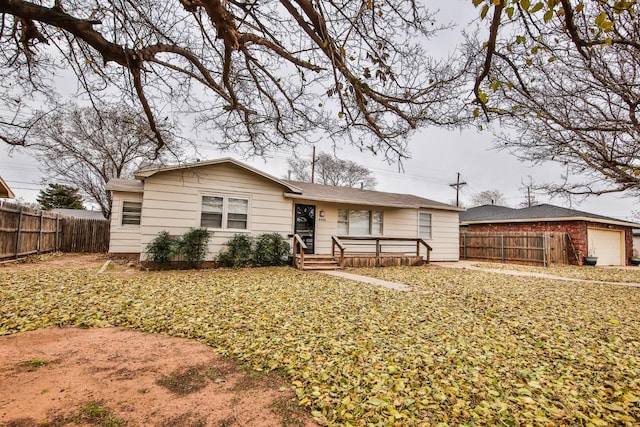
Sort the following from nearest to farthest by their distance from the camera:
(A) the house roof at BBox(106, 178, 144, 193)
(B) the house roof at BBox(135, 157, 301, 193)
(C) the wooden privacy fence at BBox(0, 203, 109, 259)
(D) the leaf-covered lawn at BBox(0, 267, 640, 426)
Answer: (D) the leaf-covered lawn at BBox(0, 267, 640, 426), (B) the house roof at BBox(135, 157, 301, 193), (C) the wooden privacy fence at BBox(0, 203, 109, 259), (A) the house roof at BBox(106, 178, 144, 193)

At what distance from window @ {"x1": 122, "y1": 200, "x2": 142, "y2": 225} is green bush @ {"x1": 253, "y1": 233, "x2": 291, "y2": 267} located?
18.4ft

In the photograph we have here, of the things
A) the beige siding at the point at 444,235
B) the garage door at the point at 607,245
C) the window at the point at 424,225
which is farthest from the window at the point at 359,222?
the garage door at the point at 607,245

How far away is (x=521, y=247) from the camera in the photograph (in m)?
15.5

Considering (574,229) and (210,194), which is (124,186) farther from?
(574,229)

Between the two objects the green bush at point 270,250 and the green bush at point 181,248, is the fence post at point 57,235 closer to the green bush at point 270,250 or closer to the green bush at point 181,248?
the green bush at point 181,248

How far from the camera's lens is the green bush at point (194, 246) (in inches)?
356

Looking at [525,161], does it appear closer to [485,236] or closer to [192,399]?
[192,399]

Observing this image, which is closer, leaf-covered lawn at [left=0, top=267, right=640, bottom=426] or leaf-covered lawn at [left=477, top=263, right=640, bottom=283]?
leaf-covered lawn at [left=0, top=267, right=640, bottom=426]

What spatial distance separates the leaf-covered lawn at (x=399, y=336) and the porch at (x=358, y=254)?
3.02 metres

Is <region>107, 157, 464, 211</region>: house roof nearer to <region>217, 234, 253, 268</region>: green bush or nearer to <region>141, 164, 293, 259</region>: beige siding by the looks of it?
<region>141, 164, 293, 259</region>: beige siding

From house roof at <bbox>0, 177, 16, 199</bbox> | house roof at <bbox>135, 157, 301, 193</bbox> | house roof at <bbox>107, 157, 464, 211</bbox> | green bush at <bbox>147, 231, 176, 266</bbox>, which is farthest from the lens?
house roof at <bbox>0, 177, 16, 199</bbox>

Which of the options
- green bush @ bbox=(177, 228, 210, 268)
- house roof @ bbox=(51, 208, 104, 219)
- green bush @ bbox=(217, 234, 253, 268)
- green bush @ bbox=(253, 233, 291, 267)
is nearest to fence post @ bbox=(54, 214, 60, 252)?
green bush @ bbox=(177, 228, 210, 268)

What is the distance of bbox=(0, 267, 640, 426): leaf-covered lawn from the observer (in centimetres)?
233

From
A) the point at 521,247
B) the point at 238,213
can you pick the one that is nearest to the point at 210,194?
the point at 238,213
